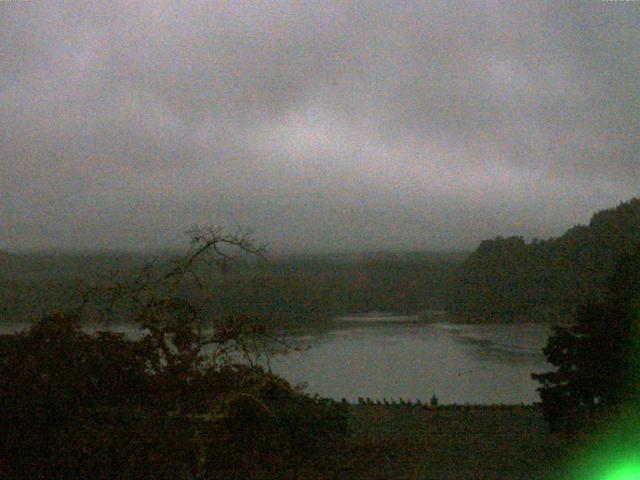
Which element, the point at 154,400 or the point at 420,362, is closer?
the point at 154,400

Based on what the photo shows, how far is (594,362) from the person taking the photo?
391 inches

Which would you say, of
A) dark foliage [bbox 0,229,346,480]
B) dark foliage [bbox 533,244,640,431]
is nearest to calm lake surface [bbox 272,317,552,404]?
dark foliage [bbox 0,229,346,480]

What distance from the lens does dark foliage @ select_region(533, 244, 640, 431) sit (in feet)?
31.4

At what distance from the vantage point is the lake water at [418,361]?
21156 millimetres

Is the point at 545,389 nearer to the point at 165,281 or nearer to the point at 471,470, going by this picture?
the point at 471,470

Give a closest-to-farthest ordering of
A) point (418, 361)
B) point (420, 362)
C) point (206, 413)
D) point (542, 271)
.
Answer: point (206, 413)
point (420, 362)
point (418, 361)
point (542, 271)

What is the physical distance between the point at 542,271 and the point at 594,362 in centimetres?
2549

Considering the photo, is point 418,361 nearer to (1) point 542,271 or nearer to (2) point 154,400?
(1) point 542,271

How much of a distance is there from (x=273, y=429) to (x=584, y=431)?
12.9 feet

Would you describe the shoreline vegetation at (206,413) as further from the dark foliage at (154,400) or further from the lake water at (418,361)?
the lake water at (418,361)

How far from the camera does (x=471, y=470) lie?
8.69 meters

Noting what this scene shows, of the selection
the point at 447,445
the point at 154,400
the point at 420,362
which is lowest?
the point at 420,362

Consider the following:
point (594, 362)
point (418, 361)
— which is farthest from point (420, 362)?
point (594, 362)

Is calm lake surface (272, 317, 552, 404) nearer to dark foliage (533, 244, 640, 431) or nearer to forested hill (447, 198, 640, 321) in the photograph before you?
forested hill (447, 198, 640, 321)
